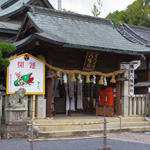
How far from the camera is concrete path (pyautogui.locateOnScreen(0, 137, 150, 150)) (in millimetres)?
8823

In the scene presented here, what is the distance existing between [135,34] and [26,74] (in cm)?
1146

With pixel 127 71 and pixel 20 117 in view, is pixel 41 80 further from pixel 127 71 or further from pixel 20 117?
pixel 127 71

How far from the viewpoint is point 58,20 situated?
1519 centimetres

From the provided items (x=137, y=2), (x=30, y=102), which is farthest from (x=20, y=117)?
(x=137, y=2)

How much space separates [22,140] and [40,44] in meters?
4.21

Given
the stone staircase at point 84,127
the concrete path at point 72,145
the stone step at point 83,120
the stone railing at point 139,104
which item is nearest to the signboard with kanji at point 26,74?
the stone step at point 83,120

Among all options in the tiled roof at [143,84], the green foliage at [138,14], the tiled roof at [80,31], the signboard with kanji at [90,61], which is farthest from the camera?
the green foliage at [138,14]

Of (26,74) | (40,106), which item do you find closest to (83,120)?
(40,106)

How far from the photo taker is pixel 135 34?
21344 mm

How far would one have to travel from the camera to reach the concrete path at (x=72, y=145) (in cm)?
882

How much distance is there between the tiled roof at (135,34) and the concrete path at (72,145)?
11.0m

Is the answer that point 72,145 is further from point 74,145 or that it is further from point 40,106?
point 40,106

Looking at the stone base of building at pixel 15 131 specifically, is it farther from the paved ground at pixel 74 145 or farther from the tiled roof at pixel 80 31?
the tiled roof at pixel 80 31

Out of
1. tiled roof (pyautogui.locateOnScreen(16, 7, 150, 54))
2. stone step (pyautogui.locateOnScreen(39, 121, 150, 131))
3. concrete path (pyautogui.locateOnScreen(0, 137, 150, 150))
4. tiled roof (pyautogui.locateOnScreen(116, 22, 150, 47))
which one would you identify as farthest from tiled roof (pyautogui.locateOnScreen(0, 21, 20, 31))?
concrete path (pyautogui.locateOnScreen(0, 137, 150, 150))
